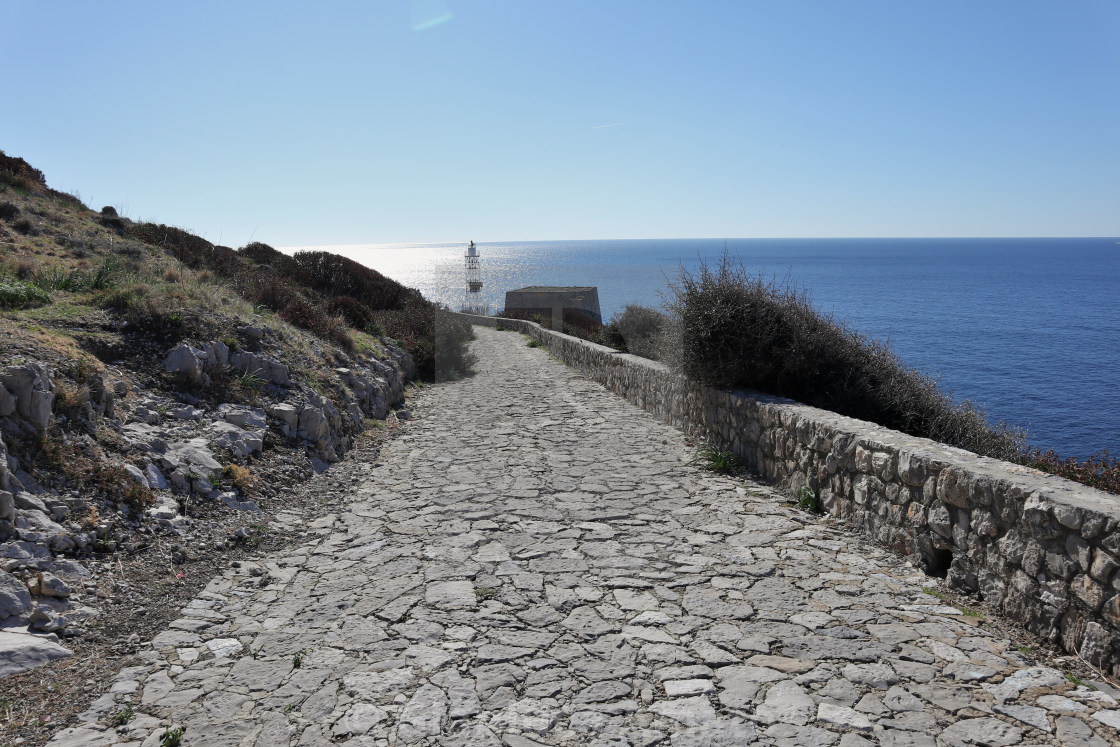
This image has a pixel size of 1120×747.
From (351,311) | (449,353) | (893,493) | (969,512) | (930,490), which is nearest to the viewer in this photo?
(969,512)

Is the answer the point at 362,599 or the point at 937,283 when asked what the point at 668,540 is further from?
the point at 937,283

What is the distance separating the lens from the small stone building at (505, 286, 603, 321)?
125ft

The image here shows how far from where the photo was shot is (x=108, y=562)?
14.6ft

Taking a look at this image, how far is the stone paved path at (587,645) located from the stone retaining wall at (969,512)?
0.87ft

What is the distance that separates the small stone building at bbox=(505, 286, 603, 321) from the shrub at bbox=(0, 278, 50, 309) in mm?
30222

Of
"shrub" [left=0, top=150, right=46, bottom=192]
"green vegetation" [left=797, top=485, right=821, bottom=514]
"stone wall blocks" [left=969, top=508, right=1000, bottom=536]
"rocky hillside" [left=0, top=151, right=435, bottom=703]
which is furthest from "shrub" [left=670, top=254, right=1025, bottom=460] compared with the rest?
"shrub" [left=0, top=150, right=46, bottom=192]

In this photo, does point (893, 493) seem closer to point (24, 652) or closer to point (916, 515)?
point (916, 515)

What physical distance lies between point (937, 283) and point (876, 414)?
119m

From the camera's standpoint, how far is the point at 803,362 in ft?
25.2

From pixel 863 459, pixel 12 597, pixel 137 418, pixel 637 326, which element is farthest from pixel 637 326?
pixel 12 597

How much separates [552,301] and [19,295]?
107ft

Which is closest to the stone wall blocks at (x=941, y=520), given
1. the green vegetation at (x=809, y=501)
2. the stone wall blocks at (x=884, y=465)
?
the stone wall blocks at (x=884, y=465)

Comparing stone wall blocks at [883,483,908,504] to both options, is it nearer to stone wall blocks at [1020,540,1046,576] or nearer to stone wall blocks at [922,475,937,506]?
stone wall blocks at [922,475,937,506]

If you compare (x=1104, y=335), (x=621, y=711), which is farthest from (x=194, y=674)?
(x=1104, y=335)
